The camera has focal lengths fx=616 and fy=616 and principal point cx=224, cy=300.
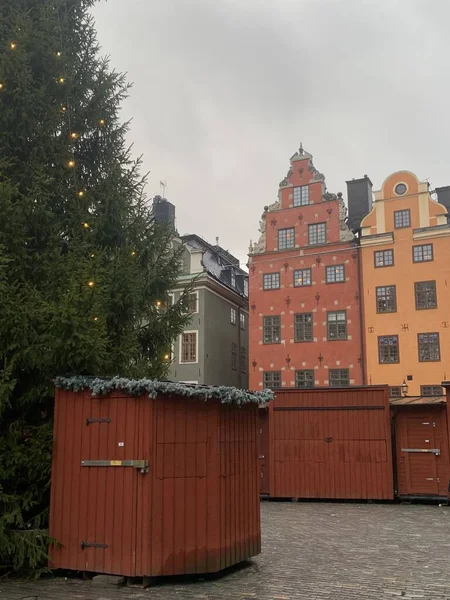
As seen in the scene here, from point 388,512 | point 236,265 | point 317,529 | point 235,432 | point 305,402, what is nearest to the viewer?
point 235,432

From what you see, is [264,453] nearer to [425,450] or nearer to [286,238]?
[425,450]

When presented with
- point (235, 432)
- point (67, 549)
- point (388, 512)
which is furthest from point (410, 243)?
point (67, 549)

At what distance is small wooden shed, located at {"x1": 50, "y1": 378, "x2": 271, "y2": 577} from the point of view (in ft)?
24.5

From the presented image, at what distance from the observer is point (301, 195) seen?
3238 cm

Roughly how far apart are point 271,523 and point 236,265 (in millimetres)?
28611

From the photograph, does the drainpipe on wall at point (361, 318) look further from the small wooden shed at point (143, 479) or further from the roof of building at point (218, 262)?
the small wooden shed at point (143, 479)

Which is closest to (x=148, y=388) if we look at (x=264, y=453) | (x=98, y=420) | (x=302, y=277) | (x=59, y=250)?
(x=98, y=420)

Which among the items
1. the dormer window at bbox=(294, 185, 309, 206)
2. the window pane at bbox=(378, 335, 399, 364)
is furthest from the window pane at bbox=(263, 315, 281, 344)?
the dormer window at bbox=(294, 185, 309, 206)

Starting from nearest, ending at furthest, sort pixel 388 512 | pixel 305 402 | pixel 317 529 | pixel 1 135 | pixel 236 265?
pixel 1 135 < pixel 317 529 < pixel 388 512 < pixel 305 402 < pixel 236 265

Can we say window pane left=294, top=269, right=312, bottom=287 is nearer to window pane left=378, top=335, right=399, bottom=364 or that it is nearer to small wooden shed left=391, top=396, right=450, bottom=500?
window pane left=378, top=335, right=399, bottom=364

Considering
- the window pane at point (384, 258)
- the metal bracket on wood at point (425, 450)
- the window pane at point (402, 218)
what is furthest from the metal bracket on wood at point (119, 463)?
the window pane at point (402, 218)

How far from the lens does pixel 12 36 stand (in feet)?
32.3

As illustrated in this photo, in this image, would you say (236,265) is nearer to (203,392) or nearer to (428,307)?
(428,307)

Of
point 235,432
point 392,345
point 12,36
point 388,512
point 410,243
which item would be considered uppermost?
point 410,243
